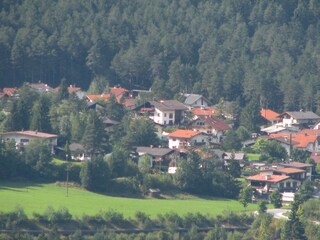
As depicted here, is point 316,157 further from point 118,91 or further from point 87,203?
point 118,91

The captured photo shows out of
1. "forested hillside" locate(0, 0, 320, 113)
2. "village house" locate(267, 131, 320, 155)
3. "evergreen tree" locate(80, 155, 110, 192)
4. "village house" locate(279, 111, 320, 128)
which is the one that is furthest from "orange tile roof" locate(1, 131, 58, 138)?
"village house" locate(279, 111, 320, 128)

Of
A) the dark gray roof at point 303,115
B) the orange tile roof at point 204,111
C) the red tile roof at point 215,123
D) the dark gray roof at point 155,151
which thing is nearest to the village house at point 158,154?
the dark gray roof at point 155,151

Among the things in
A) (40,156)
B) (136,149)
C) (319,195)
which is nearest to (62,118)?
(136,149)

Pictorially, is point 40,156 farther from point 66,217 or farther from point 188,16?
point 188,16

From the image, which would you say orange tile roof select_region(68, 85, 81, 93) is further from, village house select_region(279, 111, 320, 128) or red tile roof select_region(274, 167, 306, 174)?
red tile roof select_region(274, 167, 306, 174)

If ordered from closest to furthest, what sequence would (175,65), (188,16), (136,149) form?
(136,149) → (175,65) → (188,16)

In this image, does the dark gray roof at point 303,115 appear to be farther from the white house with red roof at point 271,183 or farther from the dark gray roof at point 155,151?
the white house with red roof at point 271,183
